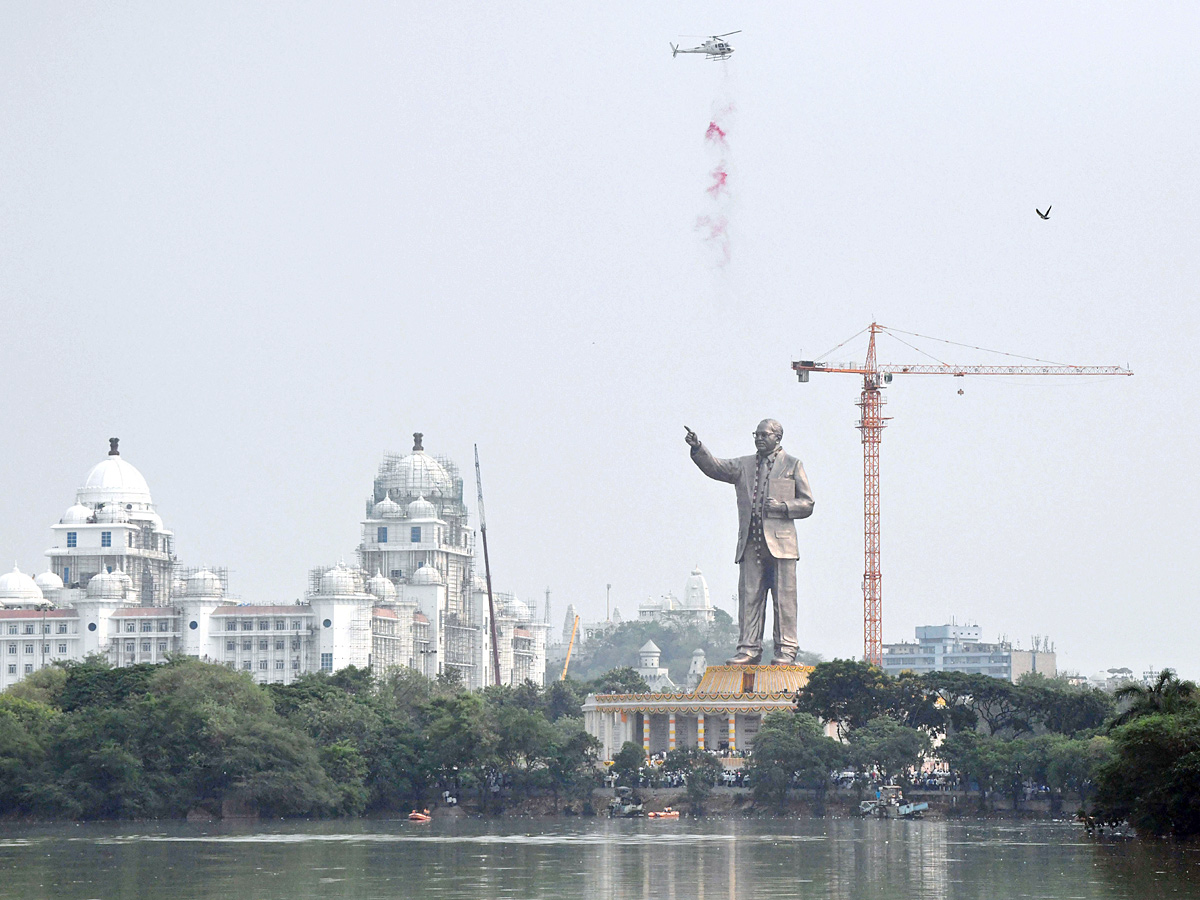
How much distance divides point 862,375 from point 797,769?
223 feet

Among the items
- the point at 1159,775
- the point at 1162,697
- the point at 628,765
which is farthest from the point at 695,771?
the point at 1159,775

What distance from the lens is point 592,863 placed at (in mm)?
67688

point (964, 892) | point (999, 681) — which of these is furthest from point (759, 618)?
point (964, 892)

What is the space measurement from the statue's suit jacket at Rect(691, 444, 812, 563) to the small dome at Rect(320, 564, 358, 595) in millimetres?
77155

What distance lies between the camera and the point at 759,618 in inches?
5113

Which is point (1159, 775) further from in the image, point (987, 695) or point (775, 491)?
point (775, 491)

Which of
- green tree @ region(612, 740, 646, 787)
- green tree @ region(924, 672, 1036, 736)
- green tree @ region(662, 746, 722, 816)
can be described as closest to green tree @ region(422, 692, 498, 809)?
green tree @ region(612, 740, 646, 787)

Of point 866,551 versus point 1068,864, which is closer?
point 1068,864

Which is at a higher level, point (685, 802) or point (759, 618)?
point (759, 618)

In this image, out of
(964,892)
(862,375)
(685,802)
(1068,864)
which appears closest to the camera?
(964,892)

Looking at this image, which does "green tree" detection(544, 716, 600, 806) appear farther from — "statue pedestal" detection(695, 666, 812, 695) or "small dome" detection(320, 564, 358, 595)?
"small dome" detection(320, 564, 358, 595)

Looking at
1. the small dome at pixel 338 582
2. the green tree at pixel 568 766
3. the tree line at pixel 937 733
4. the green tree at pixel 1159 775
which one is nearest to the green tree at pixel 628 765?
the green tree at pixel 568 766

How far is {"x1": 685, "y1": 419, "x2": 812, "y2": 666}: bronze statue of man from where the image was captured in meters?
126

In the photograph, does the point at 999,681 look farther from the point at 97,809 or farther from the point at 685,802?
the point at 97,809
